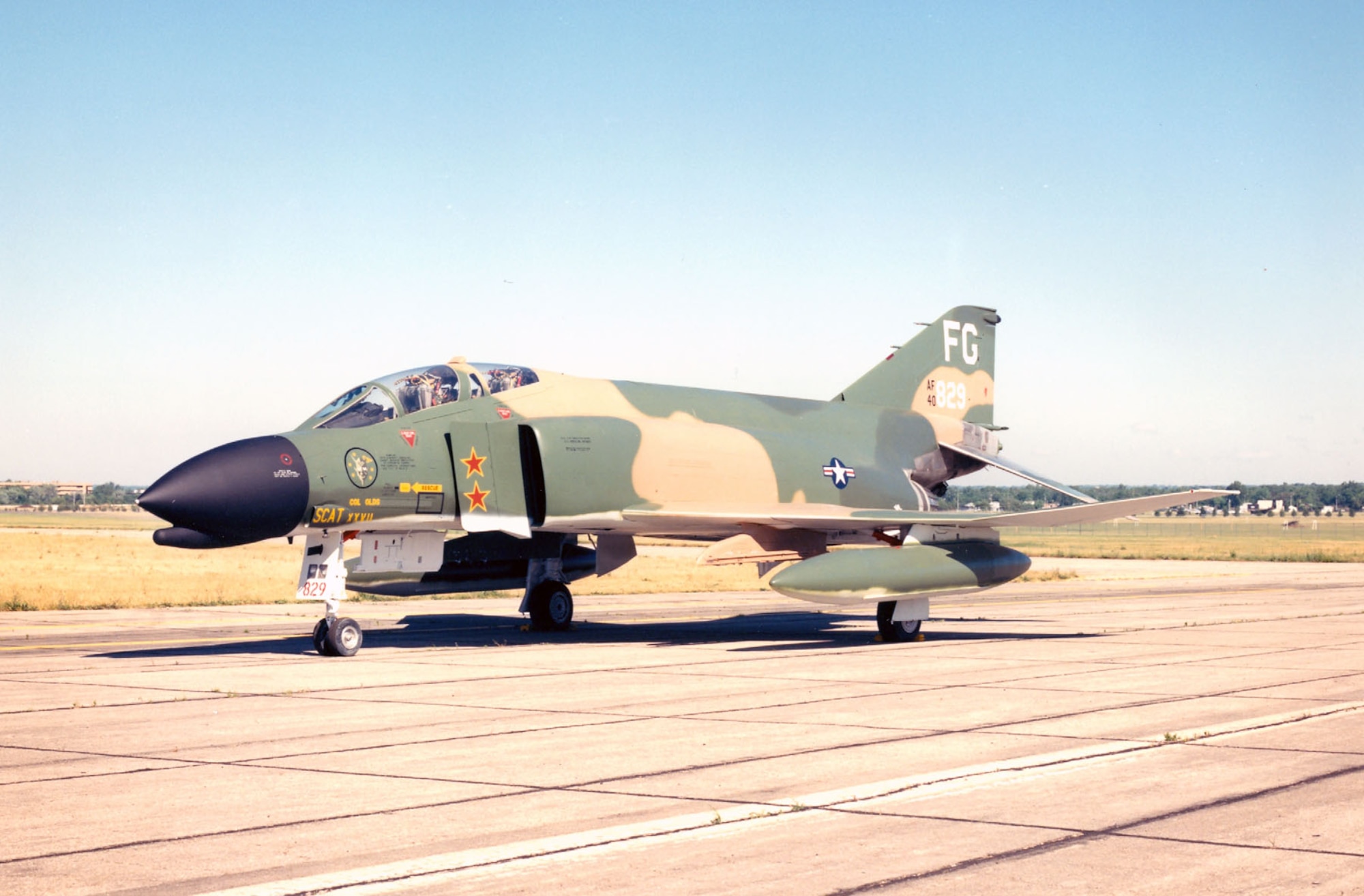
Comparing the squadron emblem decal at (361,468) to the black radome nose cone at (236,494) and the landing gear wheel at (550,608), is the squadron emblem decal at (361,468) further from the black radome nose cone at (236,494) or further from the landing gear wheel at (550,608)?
the landing gear wheel at (550,608)

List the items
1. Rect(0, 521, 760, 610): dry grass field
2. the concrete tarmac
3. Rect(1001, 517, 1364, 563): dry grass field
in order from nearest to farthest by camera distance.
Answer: the concrete tarmac < Rect(0, 521, 760, 610): dry grass field < Rect(1001, 517, 1364, 563): dry grass field

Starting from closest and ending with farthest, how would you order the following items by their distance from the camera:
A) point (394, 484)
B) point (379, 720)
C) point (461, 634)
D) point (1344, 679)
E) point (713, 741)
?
point (713, 741)
point (379, 720)
point (1344, 679)
point (394, 484)
point (461, 634)

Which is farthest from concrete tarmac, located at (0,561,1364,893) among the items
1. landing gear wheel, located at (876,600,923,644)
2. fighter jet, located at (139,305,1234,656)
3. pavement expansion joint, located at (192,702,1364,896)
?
fighter jet, located at (139,305,1234,656)

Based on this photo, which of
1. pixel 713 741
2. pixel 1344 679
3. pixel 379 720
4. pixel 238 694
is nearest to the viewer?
pixel 713 741

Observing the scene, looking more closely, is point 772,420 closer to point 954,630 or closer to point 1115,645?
point 954,630

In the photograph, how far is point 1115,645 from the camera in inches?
668

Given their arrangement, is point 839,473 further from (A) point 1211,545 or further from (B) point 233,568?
(A) point 1211,545

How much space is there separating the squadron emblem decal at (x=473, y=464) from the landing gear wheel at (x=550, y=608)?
13.5ft

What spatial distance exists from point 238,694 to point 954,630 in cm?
1179

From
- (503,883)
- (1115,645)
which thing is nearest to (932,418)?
(1115,645)

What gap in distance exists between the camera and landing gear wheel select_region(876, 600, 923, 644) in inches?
702

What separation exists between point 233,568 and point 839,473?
28.0m

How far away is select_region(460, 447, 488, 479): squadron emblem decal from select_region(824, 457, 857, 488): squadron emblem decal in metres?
5.91

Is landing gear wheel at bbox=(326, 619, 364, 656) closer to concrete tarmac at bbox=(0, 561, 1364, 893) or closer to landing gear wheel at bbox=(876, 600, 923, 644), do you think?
concrete tarmac at bbox=(0, 561, 1364, 893)
